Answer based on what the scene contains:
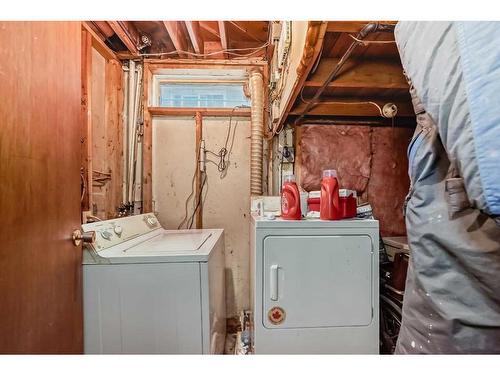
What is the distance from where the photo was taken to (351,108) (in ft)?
7.25

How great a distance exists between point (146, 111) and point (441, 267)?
2780mm

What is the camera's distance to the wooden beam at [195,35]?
237 centimetres

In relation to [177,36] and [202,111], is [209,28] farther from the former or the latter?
[202,111]

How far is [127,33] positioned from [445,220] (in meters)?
2.94

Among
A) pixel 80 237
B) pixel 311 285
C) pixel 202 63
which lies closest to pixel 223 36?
pixel 202 63

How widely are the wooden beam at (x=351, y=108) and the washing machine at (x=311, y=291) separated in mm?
1051

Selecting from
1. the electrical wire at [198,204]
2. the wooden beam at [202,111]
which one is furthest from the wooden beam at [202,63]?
the electrical wire at [198,204]

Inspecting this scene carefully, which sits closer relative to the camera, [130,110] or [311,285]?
[311,285]

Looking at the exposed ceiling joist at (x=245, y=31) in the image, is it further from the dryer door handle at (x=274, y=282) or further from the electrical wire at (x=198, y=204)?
the dryer door handle at (x=274, y=282)

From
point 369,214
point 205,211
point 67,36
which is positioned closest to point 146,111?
point 205,211

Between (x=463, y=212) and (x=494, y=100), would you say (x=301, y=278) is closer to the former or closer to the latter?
(x=463, y=212)

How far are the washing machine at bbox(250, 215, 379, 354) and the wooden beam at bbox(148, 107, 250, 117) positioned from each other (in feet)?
5.20

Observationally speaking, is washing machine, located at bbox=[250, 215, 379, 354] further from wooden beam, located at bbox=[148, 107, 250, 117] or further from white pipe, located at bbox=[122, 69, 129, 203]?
white pipe, located at bbox=[122, 69, 129, 203]

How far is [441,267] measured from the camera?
0.80m
